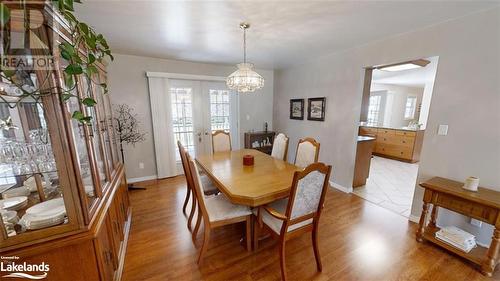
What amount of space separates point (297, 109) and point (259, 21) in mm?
2467

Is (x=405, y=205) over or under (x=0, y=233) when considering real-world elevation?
under

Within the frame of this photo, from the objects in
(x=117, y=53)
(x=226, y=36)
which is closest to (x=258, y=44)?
(x=226, y=36)

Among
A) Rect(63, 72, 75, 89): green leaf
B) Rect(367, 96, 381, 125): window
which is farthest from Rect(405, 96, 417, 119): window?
Rect(63, 72, 75, 89): green leaf

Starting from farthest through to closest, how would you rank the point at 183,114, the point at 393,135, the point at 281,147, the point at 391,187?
the point at 393,135, the point at 183,114, the point at 391,187, the point at 281,147

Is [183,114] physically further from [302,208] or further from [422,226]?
[422,226]

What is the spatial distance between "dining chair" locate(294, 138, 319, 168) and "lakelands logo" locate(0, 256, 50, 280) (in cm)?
240

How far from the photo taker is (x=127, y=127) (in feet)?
11.3

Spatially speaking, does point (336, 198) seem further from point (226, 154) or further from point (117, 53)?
point (117, 53)

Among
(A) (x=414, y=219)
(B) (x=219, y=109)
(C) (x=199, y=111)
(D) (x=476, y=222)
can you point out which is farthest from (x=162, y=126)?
(D) (x=476, y=222)

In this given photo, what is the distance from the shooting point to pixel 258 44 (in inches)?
109

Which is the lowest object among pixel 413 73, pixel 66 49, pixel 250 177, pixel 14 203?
pixel 250 177

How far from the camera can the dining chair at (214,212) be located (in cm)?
167

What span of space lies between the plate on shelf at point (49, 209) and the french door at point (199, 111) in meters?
2.77

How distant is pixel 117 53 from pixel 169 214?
2.86m
